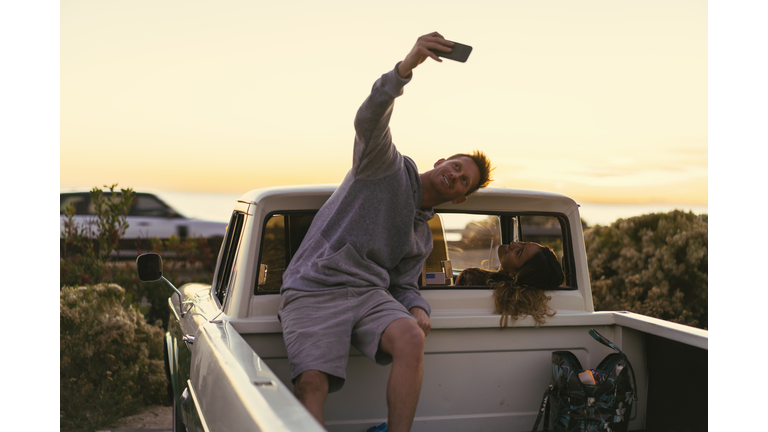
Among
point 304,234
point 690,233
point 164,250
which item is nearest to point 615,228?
point 690,233

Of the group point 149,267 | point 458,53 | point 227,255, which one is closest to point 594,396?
point 458,53

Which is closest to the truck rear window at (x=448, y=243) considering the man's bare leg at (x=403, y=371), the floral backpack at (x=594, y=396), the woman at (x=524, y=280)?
→ the woman at (x=524, y=280)

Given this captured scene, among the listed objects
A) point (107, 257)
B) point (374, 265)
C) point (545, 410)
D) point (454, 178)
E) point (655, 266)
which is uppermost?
point (454, 178)

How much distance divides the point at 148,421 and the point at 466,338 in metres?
3.72

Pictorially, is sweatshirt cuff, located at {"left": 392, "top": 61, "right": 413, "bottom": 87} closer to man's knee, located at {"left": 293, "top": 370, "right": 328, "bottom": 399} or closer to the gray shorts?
the gray shorts

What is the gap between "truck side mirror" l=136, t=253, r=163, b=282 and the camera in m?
3.34

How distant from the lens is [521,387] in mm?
3100

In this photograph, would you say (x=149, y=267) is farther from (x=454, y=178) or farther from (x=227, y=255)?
(x=454, y=178)

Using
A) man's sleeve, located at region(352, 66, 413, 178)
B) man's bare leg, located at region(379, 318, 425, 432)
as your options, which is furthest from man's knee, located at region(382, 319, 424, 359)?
man's sleeve, located at region(352, 66, 413, 178)

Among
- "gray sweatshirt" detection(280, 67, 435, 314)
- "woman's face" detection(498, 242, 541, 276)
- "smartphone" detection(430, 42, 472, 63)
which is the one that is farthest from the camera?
"woman's face" detection(498, 242, 541, 276)

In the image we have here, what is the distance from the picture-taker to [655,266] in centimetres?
853

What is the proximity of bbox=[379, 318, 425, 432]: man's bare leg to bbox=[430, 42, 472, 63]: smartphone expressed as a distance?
1112mm

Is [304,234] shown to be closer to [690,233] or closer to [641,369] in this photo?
[641,369]

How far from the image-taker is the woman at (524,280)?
3.12 m
